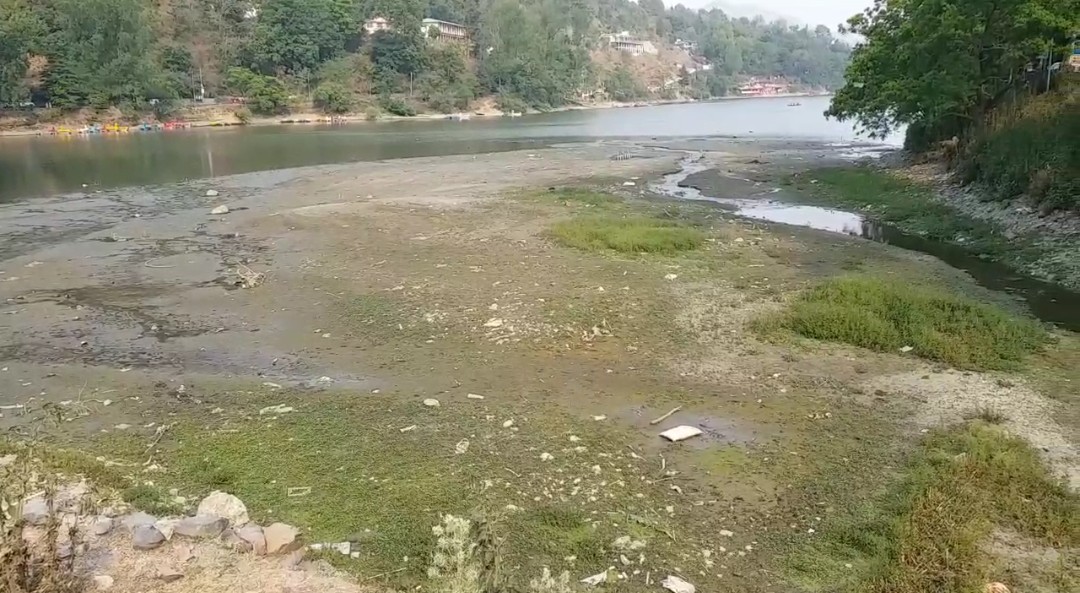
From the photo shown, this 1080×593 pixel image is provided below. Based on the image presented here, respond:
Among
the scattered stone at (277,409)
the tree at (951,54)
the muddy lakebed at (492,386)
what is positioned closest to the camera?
the muddy lakebed at (492,386)

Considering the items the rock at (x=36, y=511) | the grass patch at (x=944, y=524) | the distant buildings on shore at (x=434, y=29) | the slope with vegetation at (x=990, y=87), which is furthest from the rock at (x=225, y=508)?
the distant buildings on shore at (x=434, y=29)

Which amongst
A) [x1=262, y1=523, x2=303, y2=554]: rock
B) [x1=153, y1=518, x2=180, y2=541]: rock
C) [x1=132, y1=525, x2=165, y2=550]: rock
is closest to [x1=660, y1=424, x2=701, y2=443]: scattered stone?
[x1=262, y1=523, x2=303, y2=554]: rock

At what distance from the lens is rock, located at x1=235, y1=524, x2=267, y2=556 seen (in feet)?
17.8

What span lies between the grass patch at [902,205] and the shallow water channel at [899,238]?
1.37 ft

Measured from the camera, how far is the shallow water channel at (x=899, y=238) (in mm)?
12227

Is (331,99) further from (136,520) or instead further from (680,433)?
(136,520)

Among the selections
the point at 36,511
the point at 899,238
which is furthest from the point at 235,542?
the point at 899,238

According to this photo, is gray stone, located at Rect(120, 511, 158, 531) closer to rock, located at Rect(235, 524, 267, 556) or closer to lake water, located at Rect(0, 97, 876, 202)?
rock, located at Rect(235, 524, 267, 556)

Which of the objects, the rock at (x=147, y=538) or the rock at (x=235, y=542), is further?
the rock at (x=235, y=542)

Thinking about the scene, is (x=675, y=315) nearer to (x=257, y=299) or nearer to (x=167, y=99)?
(x=257, y=299)

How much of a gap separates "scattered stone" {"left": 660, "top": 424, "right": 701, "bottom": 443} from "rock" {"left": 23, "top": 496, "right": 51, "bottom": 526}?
5359 mm

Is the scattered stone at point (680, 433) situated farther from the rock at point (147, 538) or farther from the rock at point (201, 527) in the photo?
the rock at point (147, 538)

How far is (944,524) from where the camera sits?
577 cm

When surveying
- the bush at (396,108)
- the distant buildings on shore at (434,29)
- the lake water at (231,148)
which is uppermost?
the distant buildings on shore at (434,29)
